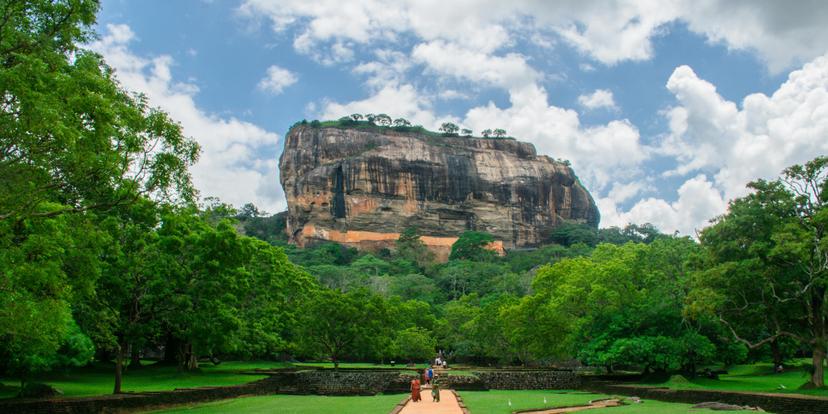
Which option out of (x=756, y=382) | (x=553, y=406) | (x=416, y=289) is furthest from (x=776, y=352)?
(x=416, y=289)

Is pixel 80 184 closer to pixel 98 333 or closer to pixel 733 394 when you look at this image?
pixel 98 333

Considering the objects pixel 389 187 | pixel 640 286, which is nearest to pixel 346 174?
pixel 389 187

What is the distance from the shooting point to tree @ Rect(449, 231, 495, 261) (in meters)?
103

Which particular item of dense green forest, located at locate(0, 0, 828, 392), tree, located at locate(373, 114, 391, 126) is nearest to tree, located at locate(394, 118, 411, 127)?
tree, located at locate(373, 114, 391, 126)

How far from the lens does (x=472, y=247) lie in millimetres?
104688

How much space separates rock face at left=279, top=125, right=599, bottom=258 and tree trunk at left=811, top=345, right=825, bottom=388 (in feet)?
297

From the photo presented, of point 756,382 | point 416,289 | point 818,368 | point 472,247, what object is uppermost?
point 472,247

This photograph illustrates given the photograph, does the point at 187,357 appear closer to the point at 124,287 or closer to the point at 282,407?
the point at 124,287

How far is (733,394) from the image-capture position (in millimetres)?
19359

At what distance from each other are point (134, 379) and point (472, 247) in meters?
80.4

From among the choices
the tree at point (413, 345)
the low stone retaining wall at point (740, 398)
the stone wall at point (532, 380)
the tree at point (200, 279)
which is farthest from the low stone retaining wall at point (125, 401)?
the tree at point (413, 345)

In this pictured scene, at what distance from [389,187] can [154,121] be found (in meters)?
100

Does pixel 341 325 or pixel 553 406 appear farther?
pixel 341 325

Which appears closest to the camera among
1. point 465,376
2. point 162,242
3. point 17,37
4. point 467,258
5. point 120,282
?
point 17,37
